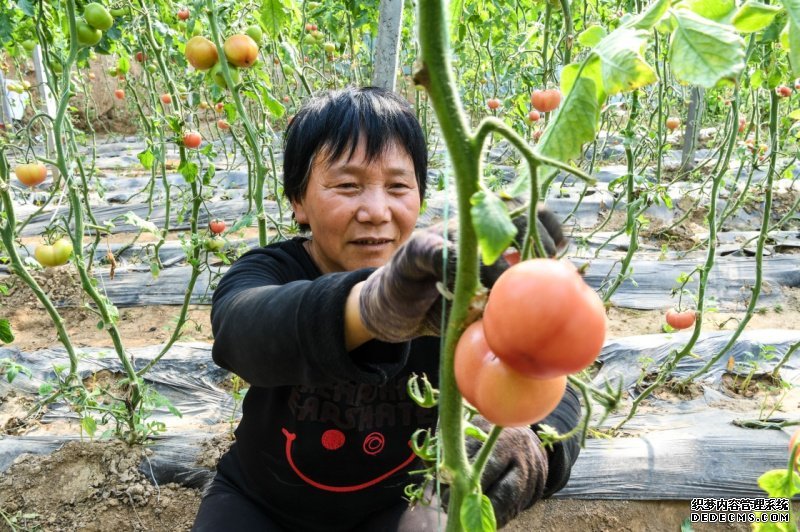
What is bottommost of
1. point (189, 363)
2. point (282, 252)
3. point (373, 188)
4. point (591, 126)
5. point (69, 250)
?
point (189, 363)

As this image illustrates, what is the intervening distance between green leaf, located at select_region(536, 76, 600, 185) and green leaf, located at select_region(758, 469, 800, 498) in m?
0.46

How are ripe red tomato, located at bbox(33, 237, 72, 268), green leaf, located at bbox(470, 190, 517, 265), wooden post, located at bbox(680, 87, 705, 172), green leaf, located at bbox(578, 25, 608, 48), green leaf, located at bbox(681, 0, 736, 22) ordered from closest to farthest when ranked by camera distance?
green leaf, located at bbox(470, 190, 517, 265) → green leaf, located at bbox(681, 0, 736, 22) → green leaf, located at bbox(578, 25, 608, 48) → ripe red tomato, located at bbox(33, 237, 72, 268) → wooden post, located at bbox(680, 87, 705, 172)

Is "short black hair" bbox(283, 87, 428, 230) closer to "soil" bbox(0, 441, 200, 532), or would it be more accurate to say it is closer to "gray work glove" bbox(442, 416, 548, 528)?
"gray work glove" bbox(442, 416, 548, 528)

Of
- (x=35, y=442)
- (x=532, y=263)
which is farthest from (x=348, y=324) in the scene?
(x=35, y=442)

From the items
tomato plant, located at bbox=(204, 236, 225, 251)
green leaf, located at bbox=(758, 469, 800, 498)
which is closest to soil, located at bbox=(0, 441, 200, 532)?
tomato plant, located at bbox=(204, 236, 225, 251)

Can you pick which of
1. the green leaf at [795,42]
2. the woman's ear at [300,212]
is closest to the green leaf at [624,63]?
the green leaf at [795,42]

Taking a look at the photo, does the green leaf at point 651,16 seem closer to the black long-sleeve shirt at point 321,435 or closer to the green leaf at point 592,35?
the green leaf at point 592,35

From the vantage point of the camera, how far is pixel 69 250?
87.6 inches

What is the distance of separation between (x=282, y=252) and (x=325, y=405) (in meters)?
0.33

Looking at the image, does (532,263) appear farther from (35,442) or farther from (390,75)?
(35,442)

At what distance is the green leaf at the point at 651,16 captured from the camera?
1.51 feet

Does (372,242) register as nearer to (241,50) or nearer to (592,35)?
(592,35)

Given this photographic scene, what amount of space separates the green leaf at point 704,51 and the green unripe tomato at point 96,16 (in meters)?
1.89

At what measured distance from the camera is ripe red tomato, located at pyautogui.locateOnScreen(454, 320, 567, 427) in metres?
0.44
